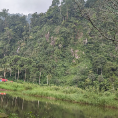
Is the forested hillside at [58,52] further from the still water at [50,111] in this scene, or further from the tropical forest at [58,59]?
the still water at [50,111]

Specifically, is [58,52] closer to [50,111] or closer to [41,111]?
[50,111]

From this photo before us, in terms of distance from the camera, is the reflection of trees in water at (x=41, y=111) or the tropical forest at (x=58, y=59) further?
the tropical forest at (x=58, y=59)

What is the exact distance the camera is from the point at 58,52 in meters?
44.4

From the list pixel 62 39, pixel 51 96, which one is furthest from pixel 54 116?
pixel 62 39

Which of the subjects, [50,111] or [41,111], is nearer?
[41,111]

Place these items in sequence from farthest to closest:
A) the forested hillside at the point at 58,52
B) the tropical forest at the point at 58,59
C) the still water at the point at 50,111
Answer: the forested hillside at the point at 58,52, the tropical forest at the point at 58,59, the still water at the point at 50,111

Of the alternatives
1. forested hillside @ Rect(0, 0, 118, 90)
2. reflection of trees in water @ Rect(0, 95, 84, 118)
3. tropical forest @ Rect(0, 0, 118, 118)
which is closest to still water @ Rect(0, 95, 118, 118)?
reflection of trees in water @ Rect(0, 95, 84, 118)

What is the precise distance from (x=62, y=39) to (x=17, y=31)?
957 inches

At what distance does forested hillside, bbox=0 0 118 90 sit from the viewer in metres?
34.0

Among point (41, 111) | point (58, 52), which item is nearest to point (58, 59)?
point (58, 52)

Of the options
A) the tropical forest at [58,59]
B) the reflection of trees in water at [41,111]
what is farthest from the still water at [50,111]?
the tropical forest at [58,59]

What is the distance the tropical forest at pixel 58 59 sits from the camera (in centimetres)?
2238

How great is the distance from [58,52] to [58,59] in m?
2.23

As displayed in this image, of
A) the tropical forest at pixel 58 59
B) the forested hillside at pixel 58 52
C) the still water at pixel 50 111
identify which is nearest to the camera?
the still water at pixel 50 111
